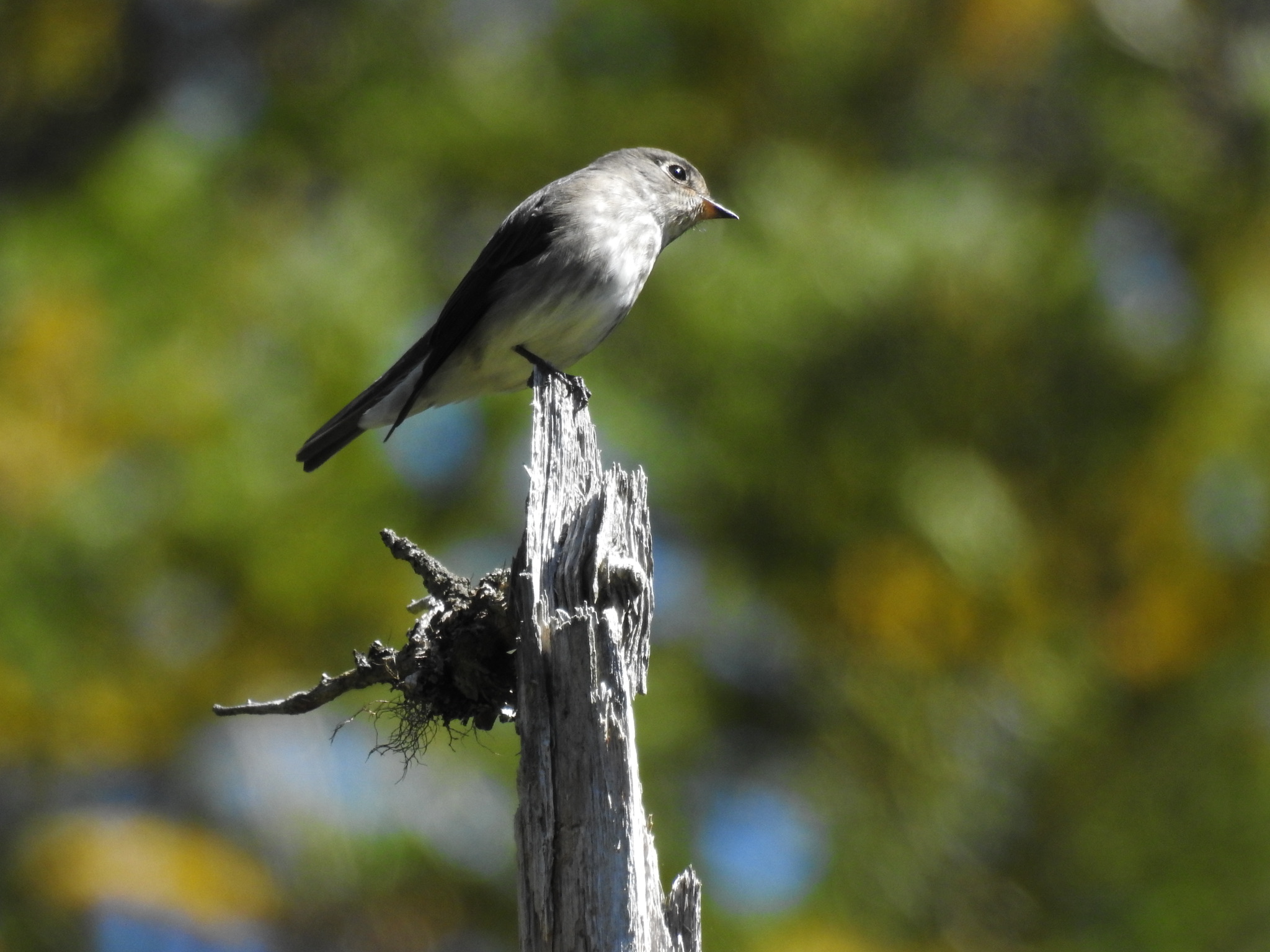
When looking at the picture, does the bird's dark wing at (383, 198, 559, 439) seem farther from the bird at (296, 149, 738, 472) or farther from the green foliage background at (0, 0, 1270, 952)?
the green foliage background at (0, 0, 1270, 952)

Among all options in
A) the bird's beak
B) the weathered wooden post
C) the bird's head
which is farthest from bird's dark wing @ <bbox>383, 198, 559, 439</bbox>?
the weathered wooden post

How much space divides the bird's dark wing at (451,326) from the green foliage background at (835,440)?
0.82ft

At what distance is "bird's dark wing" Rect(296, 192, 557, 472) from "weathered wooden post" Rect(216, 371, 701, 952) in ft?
5.87

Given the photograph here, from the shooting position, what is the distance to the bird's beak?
16.5 ft

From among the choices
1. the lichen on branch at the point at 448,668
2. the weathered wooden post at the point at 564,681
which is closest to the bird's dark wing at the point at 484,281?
the weathered wooden post at the point at 564,681

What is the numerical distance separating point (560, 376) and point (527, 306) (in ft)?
3.84

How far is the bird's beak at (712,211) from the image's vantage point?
16.5ft

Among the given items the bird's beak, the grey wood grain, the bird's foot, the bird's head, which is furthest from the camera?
the bird's beak

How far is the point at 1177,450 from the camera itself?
4.80 metres

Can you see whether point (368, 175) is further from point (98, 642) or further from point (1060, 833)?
point (1060, 833)

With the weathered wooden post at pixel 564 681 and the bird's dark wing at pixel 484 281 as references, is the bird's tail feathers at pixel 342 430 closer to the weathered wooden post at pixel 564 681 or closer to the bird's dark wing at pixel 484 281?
the bird's dark wing at pixel 484 281

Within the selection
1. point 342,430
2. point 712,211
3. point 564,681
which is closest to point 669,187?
point 712,211

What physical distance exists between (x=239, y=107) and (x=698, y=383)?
273 cm

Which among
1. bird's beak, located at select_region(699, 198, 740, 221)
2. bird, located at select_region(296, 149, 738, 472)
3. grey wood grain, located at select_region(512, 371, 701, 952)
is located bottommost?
grey wood grain, located at select_region(512, 371, 701, 952)
